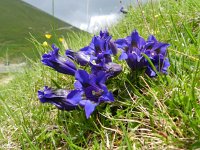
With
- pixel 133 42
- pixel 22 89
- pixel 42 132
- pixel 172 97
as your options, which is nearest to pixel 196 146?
pixel 172 97

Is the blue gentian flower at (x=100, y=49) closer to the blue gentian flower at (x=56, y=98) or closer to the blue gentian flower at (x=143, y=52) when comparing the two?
the blue gentian flower at (x=143, y=52)

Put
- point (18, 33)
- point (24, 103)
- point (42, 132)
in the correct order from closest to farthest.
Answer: point (42, 132) < point (24, 103) < point (18, 33)

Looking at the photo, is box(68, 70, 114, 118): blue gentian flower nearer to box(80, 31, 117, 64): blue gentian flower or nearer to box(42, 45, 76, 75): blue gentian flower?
A: box(80, 31, 117, 64): blue gentian flower

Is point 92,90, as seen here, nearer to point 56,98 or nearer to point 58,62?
point 56,98

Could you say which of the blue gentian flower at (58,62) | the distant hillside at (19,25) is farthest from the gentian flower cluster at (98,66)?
the distant hillside at (19,25)

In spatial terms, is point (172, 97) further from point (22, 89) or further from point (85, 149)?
point (22, 89)

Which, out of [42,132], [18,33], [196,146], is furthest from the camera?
[18,33]

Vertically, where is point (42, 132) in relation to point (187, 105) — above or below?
below
